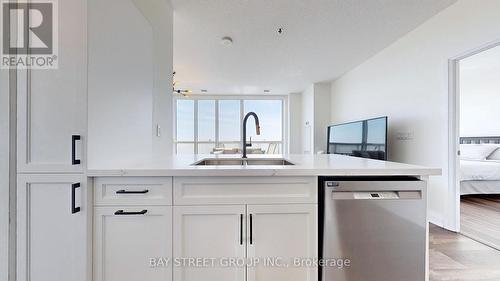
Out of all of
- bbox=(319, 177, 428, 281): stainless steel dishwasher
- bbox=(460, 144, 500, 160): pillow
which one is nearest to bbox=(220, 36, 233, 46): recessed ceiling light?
bbox=(319, 177, 428, 281): stainless steel dishwasher

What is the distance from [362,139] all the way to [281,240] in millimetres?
3541

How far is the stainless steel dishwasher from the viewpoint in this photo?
3.88 ft

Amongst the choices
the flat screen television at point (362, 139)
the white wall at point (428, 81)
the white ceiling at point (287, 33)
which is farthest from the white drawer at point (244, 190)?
the flat screen television at point (362, 139)

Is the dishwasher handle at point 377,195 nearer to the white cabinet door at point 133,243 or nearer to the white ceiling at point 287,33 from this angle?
the white cabinet door at point 133,243

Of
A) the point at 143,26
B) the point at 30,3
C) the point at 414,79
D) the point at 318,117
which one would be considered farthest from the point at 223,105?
the point at 30,3

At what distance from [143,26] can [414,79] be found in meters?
3.43

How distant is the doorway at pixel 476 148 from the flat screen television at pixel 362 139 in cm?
90

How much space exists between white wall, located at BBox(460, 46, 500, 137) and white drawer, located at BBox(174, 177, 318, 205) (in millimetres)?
5316

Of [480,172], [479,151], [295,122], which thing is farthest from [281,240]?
[295,122]

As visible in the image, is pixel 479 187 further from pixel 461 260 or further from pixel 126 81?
pixel 126 81

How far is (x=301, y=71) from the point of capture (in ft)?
17.9

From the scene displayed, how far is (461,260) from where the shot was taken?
6.66 ft

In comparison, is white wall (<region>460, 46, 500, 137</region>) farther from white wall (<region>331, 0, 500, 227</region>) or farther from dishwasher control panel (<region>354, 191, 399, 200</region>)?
dishwasher control panel (<region>354, 191, 399, 200</region>)

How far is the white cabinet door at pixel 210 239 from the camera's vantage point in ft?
3.78
